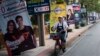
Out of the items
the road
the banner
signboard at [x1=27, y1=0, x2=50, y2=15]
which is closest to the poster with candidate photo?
the road

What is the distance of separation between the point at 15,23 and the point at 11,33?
0.42 meters

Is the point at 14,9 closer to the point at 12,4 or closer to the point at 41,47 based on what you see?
the point at 12,4

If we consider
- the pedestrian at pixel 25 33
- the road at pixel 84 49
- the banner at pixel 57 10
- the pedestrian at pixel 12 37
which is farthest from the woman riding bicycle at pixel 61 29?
the banner at pixel 57 10

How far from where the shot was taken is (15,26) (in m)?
14.6

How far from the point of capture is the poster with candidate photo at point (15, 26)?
14469mm

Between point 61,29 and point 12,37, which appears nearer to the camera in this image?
point 12,37

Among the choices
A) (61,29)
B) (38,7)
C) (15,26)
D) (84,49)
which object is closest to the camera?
(15,26)

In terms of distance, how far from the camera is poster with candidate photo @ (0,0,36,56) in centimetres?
1447

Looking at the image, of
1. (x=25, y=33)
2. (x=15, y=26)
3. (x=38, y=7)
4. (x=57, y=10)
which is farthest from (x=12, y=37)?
(x=57, y=10)

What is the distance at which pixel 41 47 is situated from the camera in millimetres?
20656

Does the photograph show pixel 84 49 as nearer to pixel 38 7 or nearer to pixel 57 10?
pixel 57 10

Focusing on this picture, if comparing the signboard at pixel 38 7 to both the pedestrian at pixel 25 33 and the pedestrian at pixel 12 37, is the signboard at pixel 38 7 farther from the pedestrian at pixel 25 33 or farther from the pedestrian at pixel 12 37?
the pedestrian at pixel 12 37

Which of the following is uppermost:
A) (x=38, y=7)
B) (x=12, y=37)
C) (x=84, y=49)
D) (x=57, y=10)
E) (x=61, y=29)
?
(x=38, y=7)

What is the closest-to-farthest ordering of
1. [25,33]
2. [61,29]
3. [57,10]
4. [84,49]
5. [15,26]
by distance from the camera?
[15,26], [25,33], [61,29], [84,49], [57,10]
